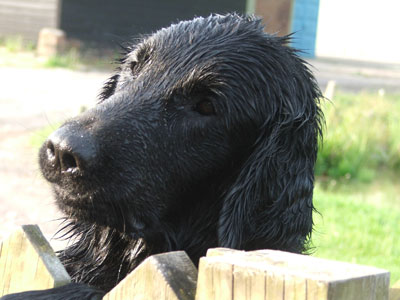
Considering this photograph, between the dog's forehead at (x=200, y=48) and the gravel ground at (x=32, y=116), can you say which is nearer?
the dog's forehead at (x=200, y=48)

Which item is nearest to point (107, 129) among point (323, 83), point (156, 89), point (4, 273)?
point (156, 89)

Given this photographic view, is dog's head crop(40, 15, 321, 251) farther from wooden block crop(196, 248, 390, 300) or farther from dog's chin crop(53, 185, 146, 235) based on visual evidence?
wooden block crop(196, 248, 390, 300)

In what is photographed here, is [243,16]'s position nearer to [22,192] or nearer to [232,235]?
[232,235]

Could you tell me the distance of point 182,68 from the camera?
2.66 m

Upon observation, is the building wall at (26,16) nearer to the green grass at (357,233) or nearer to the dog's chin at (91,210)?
the green grass at (357,233)

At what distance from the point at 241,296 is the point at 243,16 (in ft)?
6.25

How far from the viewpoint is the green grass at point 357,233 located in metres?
5.60

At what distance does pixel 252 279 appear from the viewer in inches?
54.7

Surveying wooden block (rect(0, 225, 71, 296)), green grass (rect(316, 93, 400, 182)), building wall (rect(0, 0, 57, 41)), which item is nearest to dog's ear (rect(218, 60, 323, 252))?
wooden block (rect(0, 225, 71, 296))

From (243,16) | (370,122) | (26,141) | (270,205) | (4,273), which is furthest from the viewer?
(370,122)

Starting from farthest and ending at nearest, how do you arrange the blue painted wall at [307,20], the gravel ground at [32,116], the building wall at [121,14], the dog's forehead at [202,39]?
the blue painted wall at [307,20]
the building wall at [121,14]
the gravel ground at [32,116]
the dog's forehead at [202,39]

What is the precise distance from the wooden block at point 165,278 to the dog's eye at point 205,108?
1090 millimetres

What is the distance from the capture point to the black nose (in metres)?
2.23

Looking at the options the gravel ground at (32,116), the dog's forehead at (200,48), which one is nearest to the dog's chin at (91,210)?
the gravel ground at (32,116)
